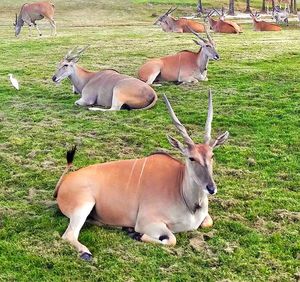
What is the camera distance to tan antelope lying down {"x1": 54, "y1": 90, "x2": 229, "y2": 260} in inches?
151

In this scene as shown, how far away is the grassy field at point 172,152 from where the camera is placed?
3615 millimetres

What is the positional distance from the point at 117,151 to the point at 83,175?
1606 mm

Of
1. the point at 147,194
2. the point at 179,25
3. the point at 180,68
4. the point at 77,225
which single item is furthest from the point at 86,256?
the point at 179,25

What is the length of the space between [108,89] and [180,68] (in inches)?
71.9

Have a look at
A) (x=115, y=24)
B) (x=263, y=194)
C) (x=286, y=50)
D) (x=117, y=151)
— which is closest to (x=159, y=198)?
(x=263, y=194)

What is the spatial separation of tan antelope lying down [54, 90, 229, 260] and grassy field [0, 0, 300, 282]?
10 cm

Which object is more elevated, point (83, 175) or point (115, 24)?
point (83, 175)

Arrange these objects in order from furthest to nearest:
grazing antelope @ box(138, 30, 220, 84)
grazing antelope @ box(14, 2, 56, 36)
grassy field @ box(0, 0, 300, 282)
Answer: grazing antelope @ box(14, 2, 56, 36)
grazing antelope @ box(138, 30, 220, 84)
grassy field @ box(0, 0, 300, 282)

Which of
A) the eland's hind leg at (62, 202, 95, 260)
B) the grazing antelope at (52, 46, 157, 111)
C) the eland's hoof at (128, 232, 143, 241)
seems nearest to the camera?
the eland's hind leg at (62, 202, 95, 260)

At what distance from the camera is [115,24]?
2084cm

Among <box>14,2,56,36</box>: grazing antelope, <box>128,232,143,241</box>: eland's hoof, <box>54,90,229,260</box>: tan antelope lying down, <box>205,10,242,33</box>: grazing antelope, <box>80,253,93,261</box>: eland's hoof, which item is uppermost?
<box>54,90,229,260</box>: tan antelope lying down

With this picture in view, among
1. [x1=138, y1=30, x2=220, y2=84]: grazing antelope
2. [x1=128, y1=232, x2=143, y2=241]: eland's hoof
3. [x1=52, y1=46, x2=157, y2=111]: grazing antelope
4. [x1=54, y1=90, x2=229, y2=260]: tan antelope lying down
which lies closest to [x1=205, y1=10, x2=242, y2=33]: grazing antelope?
[x1=138, y1=30, x2=220, y2=84]: grazing antelope

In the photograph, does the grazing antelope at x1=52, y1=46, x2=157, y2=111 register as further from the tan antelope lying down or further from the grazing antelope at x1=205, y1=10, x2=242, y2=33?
the grazing antelope at x1=205, y1=10, x2=242, y2=33

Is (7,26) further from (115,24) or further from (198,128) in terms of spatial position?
(198,128)
